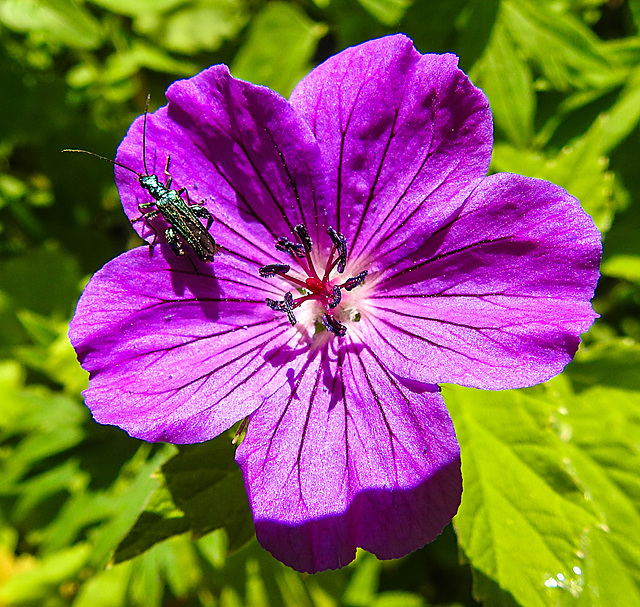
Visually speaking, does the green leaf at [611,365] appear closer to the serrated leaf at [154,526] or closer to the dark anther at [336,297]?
the dark anther at [336,297]

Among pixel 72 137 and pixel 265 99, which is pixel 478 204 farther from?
pixel 72 137

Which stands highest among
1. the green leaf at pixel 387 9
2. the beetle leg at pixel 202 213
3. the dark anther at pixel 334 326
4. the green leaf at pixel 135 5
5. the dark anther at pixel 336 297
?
the green leaf at pixel 387 9

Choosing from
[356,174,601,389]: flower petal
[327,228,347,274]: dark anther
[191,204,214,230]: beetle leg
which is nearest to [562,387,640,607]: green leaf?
[356,174,601,389]: flower petal

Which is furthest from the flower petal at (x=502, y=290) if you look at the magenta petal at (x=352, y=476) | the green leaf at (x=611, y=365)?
the green leaf at (x=611, y=365)

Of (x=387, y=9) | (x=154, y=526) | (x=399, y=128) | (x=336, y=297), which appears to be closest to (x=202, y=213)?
(x=336, y=297)

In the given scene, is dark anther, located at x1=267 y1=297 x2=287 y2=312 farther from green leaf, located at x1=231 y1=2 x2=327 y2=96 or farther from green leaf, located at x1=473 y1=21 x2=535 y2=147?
green leaf, located at x1=231 y1=2 x2=327 y2=96

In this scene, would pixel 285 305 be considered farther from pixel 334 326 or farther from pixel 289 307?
pixel 334 326

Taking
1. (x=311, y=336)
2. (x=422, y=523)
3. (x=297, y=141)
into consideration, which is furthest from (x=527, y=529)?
(x=297, y=141)

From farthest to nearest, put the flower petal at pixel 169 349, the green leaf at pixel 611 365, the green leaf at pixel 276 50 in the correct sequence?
the green leaf at pixel 276 50
the green leaf at pixel 611 365
the flower petal at pixel 169 349
